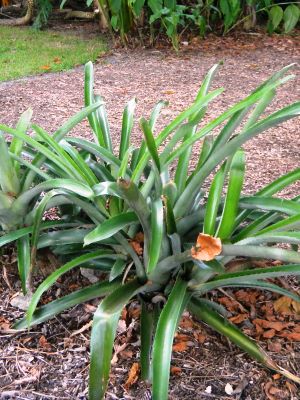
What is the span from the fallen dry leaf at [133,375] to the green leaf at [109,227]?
0.45 m

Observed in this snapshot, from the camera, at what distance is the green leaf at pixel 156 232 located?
1.50 m

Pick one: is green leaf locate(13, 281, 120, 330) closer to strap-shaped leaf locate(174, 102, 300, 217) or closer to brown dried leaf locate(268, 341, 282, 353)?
strap-shaped leaf locate(174, 102, 300, 217)

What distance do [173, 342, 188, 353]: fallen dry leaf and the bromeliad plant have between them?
0.41ft

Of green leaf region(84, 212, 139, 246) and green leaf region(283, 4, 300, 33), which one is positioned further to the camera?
green leaf region(283, 4, 300, 33)

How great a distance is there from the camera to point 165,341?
147cm

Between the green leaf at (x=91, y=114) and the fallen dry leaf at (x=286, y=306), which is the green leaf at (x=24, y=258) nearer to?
the green leaf at (x=91, y=114)

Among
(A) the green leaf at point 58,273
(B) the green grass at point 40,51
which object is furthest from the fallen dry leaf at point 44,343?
(B) the green grass at point 40,51

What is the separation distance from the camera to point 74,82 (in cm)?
512

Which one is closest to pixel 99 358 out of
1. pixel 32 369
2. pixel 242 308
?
pixel 32 369

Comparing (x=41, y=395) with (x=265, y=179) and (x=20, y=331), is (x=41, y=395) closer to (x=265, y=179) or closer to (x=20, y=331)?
(x=20, y=331)

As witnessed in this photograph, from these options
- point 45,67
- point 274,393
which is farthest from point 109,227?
point 45,67

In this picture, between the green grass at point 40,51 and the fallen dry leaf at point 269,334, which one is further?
the green grass at point 40,51

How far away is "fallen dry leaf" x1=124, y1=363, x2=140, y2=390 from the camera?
1.66 meters

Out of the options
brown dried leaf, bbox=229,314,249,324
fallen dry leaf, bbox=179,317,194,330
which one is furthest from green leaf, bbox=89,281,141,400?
brown dried leaf, bbox=229,314,249,324
